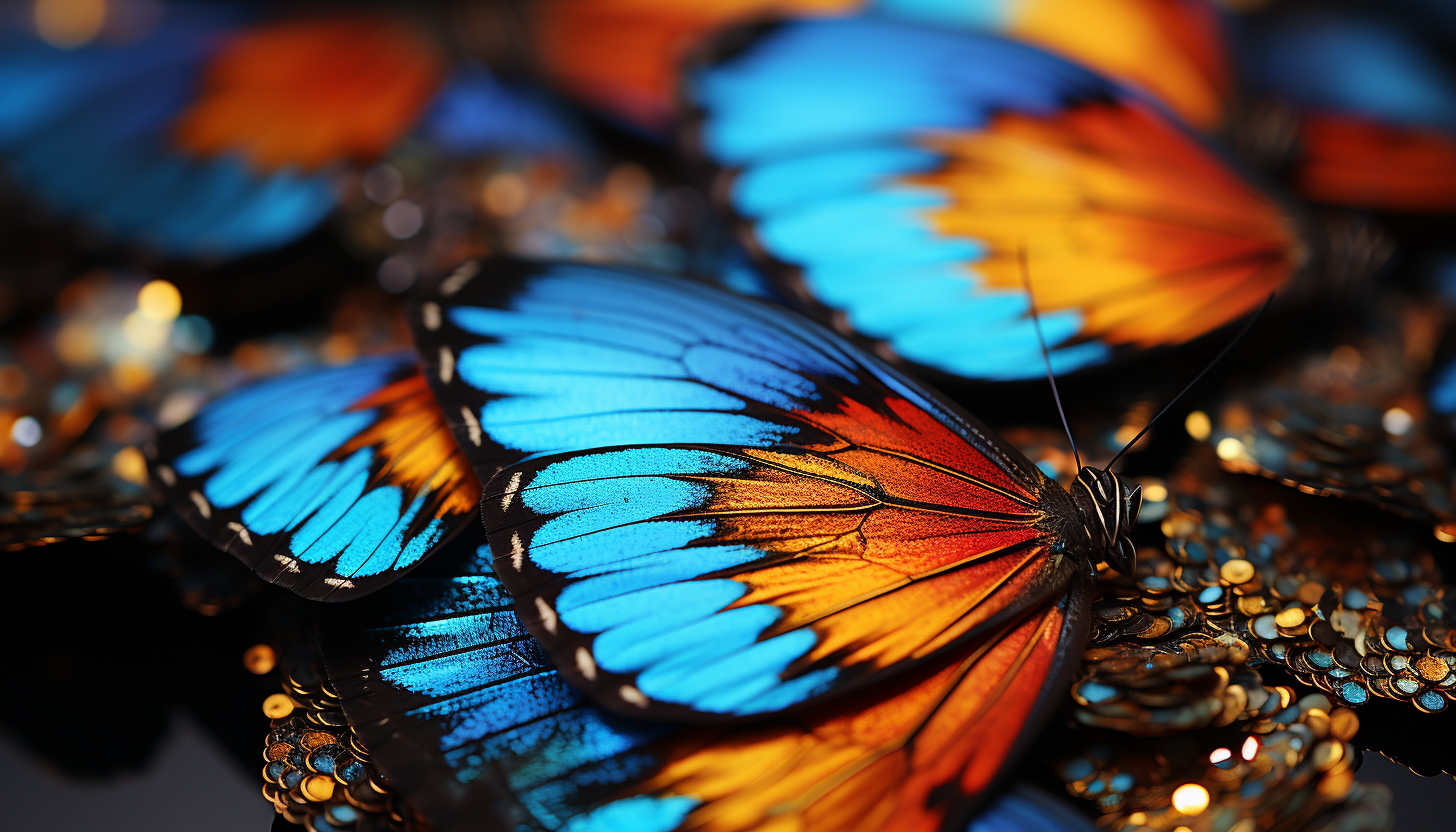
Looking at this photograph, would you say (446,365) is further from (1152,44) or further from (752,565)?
(1152,44)

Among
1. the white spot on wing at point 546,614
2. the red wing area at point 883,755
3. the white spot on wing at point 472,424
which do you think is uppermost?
the white spot on wing at point 472,424

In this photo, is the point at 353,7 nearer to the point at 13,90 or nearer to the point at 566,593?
the point at 13,90

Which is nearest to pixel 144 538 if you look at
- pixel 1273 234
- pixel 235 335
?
pixel 235 335

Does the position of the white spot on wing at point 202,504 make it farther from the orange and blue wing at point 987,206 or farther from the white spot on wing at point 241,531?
the orange and blue wing at point 987,206

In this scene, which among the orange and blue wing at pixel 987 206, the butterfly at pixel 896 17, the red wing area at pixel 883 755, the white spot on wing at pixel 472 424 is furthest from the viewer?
the butterfly at pixel 896 17

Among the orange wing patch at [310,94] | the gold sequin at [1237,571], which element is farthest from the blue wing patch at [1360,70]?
the orange wing patch at [310,94]

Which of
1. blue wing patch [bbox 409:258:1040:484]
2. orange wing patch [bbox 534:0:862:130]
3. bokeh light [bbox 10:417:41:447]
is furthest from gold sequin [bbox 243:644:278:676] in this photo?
orange wing patch [bbox 534:0:862:130]
